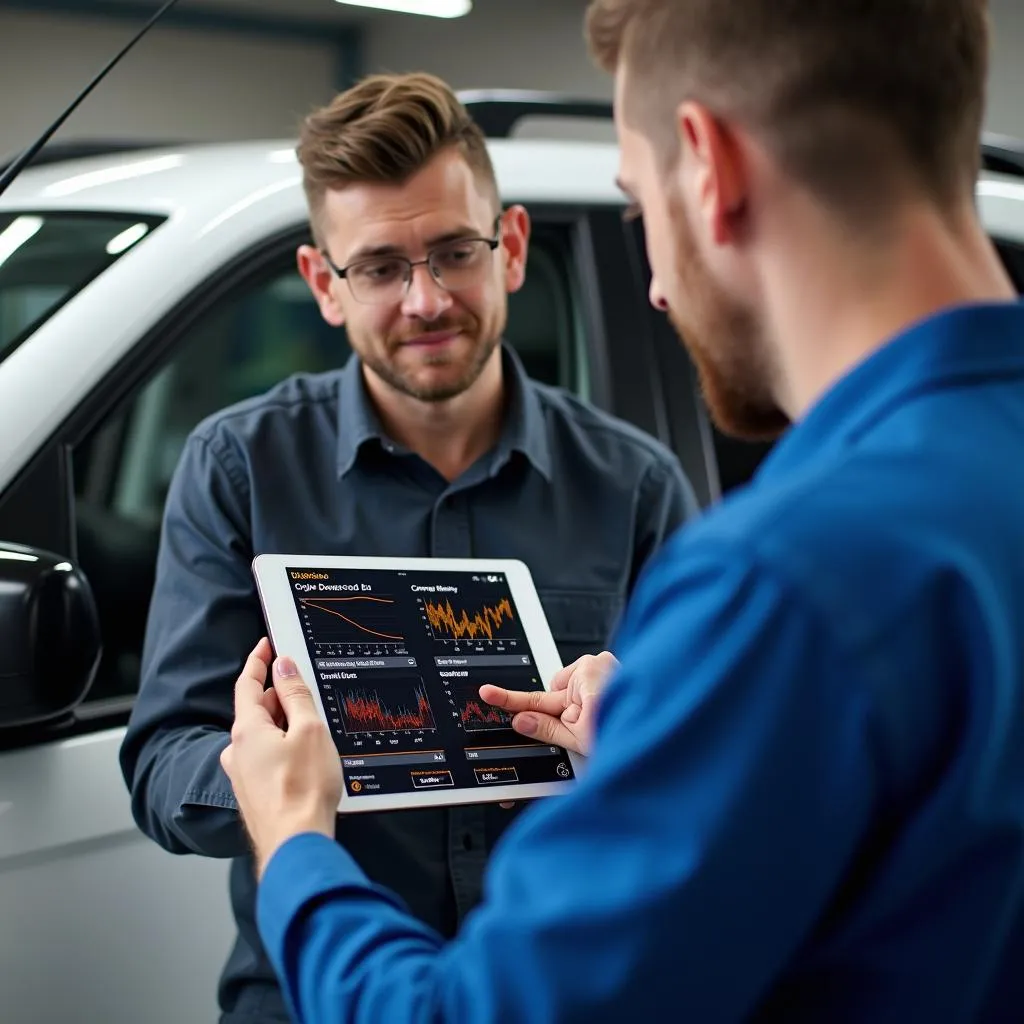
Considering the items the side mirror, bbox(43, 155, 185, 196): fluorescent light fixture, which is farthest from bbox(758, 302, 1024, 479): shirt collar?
bbox(43, 155, 185, 196): fluorescent light fixture

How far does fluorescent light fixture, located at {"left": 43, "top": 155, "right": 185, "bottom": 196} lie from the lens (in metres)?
2.54

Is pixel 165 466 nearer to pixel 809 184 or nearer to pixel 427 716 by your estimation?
pixel 427 716

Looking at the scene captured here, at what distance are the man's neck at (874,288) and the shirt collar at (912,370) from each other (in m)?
0.02

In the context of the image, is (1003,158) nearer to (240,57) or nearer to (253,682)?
(253,682)

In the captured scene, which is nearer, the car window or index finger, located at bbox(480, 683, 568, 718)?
index finger, located at bbox(480, 683, 568, 718)

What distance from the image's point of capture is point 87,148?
2973 mm

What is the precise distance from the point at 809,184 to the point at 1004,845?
1.42ft

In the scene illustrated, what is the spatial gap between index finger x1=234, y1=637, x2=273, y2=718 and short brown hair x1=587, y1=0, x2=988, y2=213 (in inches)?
26.3

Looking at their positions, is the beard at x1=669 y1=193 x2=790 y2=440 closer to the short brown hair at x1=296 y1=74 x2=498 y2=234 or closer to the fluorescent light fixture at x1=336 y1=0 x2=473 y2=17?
the short brown hair at x1=296 y1=74 x2=498 y2=234

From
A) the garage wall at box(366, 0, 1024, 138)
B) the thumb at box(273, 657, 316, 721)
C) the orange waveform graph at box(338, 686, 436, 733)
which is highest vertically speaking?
the garage wall at box(366, 0, 1024, 138)

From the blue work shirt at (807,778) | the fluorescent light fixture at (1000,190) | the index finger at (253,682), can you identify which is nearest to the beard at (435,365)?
the index finger at (253,682)

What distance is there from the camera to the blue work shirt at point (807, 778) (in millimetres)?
813

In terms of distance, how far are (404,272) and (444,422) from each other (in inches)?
9.0

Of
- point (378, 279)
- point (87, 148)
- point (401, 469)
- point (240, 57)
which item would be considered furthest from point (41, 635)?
point (240, 57)
